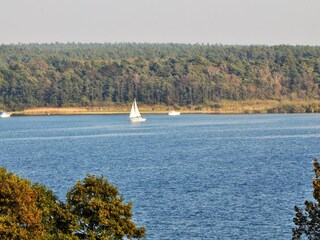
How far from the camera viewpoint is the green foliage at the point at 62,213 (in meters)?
27.7

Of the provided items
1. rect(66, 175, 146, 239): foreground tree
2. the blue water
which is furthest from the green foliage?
the blue water

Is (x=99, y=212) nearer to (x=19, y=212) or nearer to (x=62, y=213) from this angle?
(x=62, y=213)

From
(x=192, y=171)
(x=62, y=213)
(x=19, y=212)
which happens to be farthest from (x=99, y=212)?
(x=192, y=171)

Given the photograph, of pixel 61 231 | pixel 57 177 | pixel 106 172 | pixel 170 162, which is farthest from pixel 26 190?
pixel 170 162

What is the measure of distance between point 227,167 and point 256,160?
862 cm

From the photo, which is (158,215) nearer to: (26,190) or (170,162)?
(26,190)

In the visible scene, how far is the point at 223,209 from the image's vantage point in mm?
49469

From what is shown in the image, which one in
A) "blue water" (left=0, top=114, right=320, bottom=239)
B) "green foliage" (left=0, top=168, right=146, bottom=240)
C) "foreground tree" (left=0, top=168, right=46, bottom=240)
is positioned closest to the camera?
"foreground tree" (left=0, top=168, right=46, bottom=240)

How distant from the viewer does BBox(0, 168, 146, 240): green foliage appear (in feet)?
90.9

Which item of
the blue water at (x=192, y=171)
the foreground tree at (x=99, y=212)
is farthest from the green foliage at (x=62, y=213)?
the blue water at (x=192, y=171)

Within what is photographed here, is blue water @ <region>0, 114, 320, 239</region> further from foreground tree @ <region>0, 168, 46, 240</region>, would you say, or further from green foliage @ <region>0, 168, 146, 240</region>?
foreground tree @ <region>0, 168, 46, 240</region>

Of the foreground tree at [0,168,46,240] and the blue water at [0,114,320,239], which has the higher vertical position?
the foreground tree at [0,168,46,240]

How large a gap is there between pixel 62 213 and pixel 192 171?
4170 cm

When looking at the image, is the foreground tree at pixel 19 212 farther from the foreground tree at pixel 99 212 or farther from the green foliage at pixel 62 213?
the foreground tree at pixel 99 212
